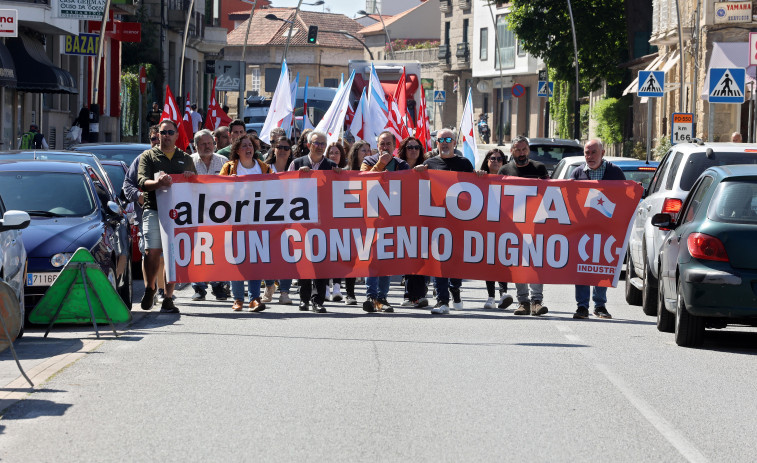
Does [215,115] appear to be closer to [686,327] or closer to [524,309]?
[524,309]

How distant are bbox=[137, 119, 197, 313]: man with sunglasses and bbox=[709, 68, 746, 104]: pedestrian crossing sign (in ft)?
47.9

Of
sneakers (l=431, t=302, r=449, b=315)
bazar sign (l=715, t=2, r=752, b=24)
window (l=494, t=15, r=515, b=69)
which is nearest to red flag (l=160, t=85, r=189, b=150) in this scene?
sneakers (l=431, t=302, r=449, b=315)

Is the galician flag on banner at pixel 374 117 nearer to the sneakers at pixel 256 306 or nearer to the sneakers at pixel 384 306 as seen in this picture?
the sneakers at pixel 384 306

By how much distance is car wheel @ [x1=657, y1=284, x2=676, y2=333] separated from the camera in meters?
13.3

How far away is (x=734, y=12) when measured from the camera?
43094 mm

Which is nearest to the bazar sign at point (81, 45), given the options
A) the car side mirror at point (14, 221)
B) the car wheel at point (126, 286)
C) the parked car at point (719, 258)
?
the car wheel at point (126, 286)

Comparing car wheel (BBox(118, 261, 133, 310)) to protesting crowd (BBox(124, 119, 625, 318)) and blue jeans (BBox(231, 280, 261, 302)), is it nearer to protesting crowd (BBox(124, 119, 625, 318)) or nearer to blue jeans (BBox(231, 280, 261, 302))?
protesting crowd (BBox(124, 119, 625, 318))

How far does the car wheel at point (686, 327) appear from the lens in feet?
39.2

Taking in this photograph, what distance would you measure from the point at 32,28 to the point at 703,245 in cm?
3132

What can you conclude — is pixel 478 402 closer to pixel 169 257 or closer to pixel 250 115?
pixel 169 257

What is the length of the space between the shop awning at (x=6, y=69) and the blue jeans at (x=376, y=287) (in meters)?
20.2

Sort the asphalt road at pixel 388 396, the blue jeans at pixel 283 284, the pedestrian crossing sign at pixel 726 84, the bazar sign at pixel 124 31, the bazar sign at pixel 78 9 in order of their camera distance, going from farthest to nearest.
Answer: the bazar sign at pixel 124 31 → the bazar sign at pixel 78 9 → the pedestrian crossing sign at pixel 726 84 → the blue jeans at pixel 283 284 → the asphalt road at pixel 388 396

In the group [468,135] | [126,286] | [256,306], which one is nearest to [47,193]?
[126,286]

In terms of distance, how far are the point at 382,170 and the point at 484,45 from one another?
79604mm
